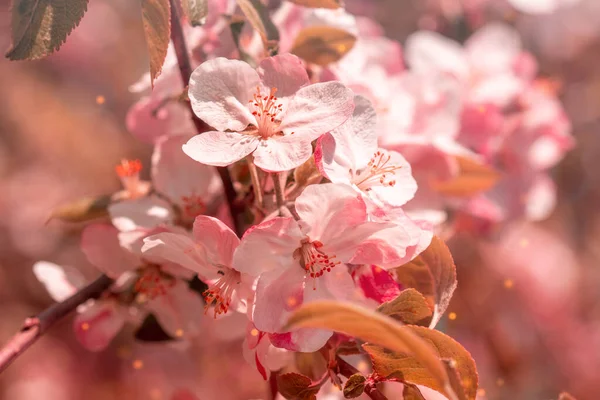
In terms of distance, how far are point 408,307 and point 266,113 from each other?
0.19 meters

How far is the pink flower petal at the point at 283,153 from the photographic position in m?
0.50

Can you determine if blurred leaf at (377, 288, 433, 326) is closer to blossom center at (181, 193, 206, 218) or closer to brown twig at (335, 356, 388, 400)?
brown twig at (335, 356, 388, 400)

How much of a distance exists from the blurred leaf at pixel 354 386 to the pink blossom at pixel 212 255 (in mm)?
101

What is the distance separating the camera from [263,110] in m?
0.54

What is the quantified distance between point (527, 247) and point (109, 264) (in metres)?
1.54

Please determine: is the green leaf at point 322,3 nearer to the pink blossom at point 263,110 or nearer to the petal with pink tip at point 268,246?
the pink blossom at point 263,110

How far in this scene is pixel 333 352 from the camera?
0.53 metres

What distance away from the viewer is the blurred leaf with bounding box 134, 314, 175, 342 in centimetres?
70

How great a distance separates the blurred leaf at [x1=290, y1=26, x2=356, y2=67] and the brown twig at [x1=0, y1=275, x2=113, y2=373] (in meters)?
0.32

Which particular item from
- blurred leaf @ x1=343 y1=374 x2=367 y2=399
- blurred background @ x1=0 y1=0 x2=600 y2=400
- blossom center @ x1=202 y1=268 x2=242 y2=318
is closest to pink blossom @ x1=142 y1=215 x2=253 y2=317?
blossom center @ x1=202 y1=268 x2=242 y2=318

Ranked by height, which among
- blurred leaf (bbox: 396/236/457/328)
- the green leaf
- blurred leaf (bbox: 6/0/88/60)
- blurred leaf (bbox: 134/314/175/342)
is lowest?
blurred leaf (bbox: 134/314/175/342)

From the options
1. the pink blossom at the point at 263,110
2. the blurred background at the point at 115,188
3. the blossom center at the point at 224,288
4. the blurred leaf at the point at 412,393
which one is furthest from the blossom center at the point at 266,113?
the blurred background at the point at 115,188

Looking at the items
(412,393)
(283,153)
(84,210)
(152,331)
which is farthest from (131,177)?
(412,393)

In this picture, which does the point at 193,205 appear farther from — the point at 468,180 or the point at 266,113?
the point at 468,180
